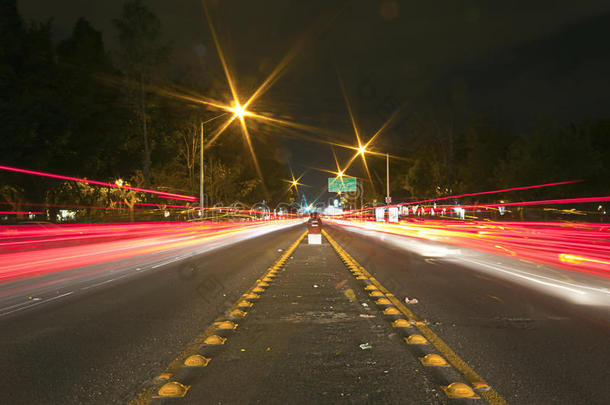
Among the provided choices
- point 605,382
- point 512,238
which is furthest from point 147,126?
point 605,382

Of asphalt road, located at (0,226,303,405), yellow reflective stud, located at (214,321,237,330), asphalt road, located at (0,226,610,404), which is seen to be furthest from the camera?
yellow reflective stud, located at (214,321,237,330)

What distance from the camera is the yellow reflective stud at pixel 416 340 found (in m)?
5.04

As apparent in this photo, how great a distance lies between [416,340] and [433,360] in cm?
74

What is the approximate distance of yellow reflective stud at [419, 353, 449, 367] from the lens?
430cm

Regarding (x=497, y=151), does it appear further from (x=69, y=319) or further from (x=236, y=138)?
(x=69, y=319)

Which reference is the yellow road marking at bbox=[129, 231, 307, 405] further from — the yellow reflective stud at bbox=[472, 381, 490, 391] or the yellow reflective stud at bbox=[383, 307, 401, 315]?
the yellow reflective stud at bbox=[472, 381, 490, 391]

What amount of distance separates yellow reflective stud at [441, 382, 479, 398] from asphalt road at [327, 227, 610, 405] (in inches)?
10.8

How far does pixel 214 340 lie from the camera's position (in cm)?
516

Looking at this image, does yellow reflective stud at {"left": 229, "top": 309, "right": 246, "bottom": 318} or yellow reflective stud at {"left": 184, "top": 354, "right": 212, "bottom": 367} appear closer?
yellow reflective stud at {"left": 184, "top": 354, "right": 212, "bottom": 367}

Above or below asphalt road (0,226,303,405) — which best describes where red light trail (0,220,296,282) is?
above

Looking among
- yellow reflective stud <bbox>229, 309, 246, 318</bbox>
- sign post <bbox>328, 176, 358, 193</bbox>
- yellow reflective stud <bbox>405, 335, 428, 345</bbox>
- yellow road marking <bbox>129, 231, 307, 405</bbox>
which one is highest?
sign post <bbox>328, 176, 358, 193</bbox>

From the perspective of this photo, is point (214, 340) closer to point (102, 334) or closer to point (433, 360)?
point (102, 334)

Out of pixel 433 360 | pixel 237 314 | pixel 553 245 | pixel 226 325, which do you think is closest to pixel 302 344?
pixel 226 325

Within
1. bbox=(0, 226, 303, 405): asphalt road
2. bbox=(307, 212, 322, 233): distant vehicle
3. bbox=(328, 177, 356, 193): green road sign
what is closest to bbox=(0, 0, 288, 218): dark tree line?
bbox=(307, 212, 322, 233): distant vehicle
